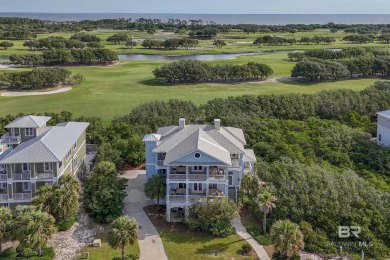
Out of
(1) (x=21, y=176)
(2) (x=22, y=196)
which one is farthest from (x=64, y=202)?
(1) (x=21, y=176)

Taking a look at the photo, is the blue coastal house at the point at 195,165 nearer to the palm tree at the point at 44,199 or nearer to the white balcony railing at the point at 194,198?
the white balcony railing at the point at 194,198

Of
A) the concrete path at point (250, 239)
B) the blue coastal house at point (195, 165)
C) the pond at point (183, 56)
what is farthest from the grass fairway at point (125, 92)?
the concrete path at point (250, 239)

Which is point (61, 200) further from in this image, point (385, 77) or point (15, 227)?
point (385, 77)

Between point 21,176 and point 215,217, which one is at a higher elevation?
point 21,176

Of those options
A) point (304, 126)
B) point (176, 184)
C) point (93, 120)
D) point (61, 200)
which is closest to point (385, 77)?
point (304, 126)

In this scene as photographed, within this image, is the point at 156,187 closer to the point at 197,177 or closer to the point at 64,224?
the point at 197,177

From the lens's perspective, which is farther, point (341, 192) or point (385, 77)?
point (385, 77)

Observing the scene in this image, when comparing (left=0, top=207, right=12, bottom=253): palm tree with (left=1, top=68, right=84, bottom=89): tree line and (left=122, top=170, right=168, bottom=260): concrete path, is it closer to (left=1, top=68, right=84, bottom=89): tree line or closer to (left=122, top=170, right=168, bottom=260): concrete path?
(left=122, top=170, right=168, bottom=260): concrete path
